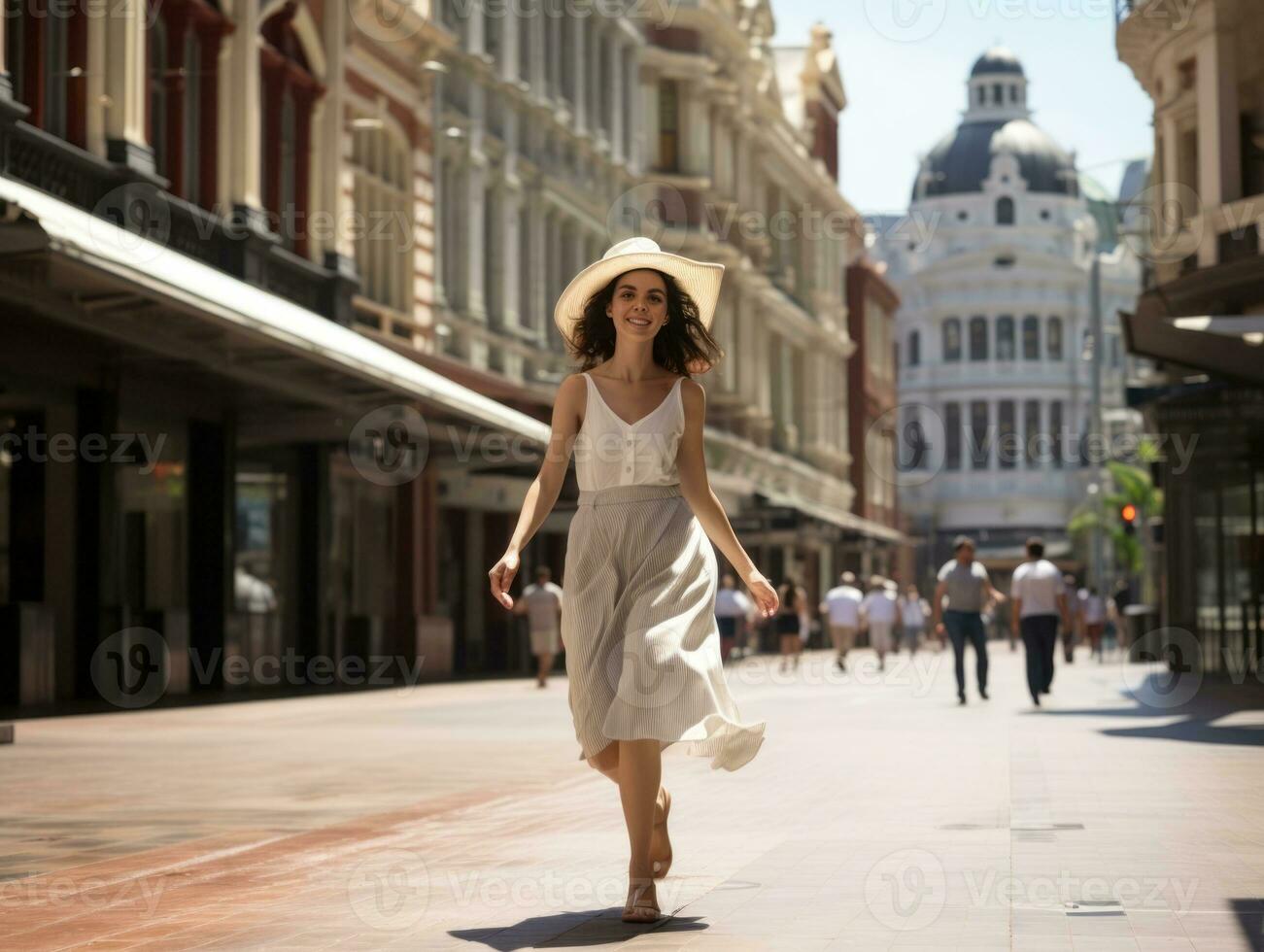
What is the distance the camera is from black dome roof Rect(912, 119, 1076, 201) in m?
136

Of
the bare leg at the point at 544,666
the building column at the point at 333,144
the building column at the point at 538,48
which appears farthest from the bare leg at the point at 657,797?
the building column at the point at 538,48

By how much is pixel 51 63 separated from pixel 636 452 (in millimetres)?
16783

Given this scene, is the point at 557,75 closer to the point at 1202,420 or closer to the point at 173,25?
the point at 173,25

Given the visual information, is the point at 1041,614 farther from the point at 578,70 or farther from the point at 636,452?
the point at 578,70

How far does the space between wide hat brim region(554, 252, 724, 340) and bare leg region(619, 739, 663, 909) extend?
4.78ft

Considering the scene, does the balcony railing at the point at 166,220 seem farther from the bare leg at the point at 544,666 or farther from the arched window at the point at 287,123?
the bare leg at the point at 544,666

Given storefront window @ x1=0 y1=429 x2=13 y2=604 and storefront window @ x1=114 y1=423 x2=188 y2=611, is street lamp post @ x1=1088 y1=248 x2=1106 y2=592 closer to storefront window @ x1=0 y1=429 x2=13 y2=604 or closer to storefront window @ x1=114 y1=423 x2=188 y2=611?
storefront window @ x1=114 y1=423 x2=188 y2=611

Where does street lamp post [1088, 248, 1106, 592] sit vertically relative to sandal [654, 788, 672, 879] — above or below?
above

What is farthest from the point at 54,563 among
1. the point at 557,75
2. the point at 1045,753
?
the point at 557,75

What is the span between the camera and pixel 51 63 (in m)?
22.7

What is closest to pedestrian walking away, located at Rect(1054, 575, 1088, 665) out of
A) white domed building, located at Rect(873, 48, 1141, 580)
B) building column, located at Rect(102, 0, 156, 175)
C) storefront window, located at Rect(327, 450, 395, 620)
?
storefront window, located at Rect(327, 450, 395, 620)

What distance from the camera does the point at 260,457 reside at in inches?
1159

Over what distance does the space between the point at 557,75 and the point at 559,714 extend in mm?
23954

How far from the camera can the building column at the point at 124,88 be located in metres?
23.5
